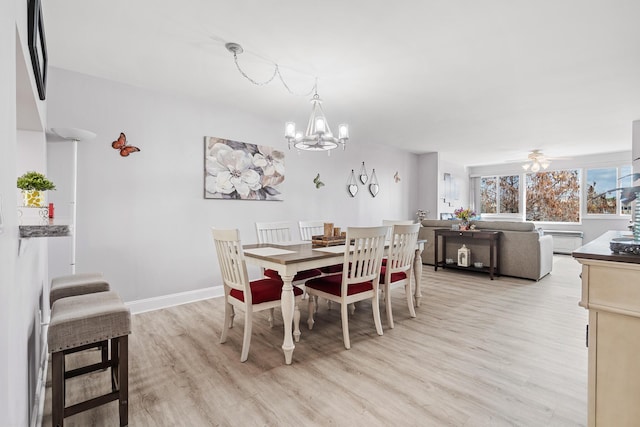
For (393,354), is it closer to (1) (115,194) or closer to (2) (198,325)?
(2) (198,325)

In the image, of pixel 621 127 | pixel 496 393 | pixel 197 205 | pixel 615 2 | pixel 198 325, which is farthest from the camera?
pixel 621 127

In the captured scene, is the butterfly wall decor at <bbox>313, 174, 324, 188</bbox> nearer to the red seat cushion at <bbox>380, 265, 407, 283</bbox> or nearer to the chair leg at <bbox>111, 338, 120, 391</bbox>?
the red seat cushion at <bbox>380, 265, 407, 283</bbox>

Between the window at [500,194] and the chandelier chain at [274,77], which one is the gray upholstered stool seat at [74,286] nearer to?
the chandelier chain at [274,77]

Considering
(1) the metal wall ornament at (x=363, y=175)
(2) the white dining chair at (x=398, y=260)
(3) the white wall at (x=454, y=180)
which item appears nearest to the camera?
(2) the white dining chair at (x=398, y=260)

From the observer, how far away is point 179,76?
3.17 m

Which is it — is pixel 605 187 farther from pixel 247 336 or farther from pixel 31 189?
pixel 31 189

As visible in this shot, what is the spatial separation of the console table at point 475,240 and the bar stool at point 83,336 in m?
4.85

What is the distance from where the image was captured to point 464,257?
5.23 m

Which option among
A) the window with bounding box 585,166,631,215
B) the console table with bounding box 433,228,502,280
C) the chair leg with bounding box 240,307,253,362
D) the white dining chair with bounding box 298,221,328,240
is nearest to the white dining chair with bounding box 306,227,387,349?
the chair leg with bounding box 240,307,253,362

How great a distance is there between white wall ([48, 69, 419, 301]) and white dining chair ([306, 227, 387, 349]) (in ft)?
5.96

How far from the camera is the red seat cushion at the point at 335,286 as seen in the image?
8.48ft

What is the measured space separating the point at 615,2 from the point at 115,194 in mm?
4345

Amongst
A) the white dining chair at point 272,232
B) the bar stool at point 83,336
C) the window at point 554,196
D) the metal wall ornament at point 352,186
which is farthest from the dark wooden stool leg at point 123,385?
the window at point 554,196

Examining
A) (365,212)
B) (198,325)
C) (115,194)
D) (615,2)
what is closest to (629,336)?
(615,2)
